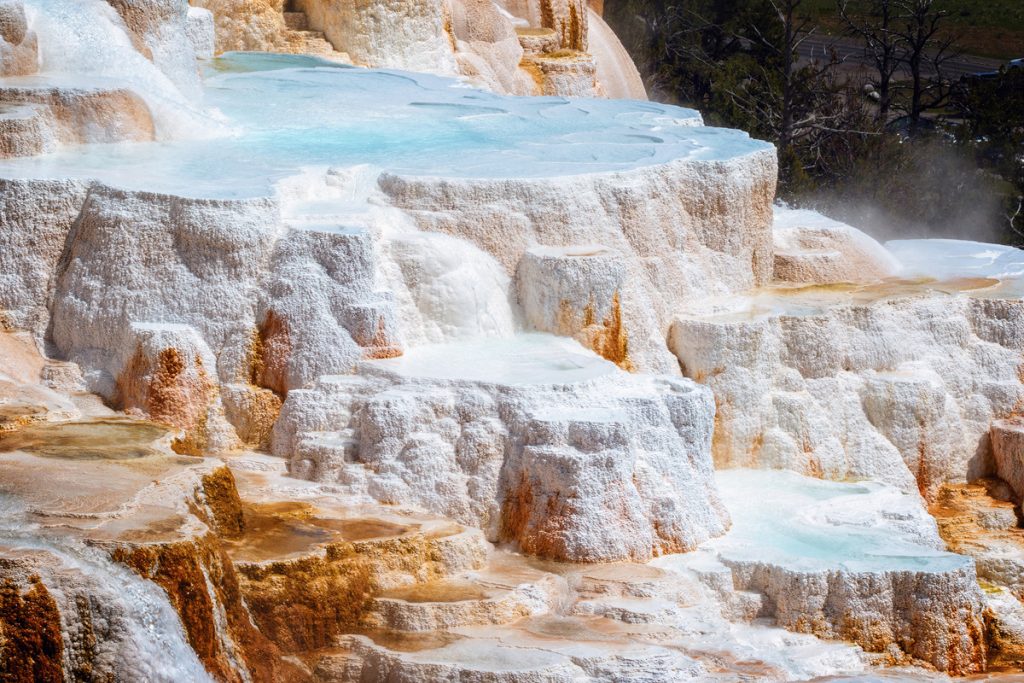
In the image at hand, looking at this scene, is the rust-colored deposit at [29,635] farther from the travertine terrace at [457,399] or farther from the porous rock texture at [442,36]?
the porous rock texture at [442,36]

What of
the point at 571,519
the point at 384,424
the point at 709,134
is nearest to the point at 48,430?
the point at 384,424

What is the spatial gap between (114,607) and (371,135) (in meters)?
6.63

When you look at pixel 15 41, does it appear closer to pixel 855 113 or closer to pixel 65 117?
pixel 65 117

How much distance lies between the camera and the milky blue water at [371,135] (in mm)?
11344

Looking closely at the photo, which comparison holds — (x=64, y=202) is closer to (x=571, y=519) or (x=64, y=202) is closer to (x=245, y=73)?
(x=571, y=519)

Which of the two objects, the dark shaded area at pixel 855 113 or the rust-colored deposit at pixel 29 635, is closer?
the rust-colored deposit at pixel 29 635

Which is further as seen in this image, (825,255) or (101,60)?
(825,255)

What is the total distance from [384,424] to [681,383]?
1.89 m

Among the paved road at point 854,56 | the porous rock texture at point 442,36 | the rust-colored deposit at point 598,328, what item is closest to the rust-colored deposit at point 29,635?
the rust-colored deposit at point 598,328

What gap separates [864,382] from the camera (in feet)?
40.7

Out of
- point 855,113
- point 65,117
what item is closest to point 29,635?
point 65,117

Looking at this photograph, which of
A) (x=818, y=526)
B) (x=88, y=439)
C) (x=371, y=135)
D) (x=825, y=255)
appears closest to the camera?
(x=88, y=439)

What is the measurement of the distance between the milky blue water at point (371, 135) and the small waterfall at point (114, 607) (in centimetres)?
352

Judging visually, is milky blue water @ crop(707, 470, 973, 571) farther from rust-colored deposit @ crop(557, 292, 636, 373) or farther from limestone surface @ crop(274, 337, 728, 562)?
rust-colored deposit @ crop(557, 292, 636, 373)
